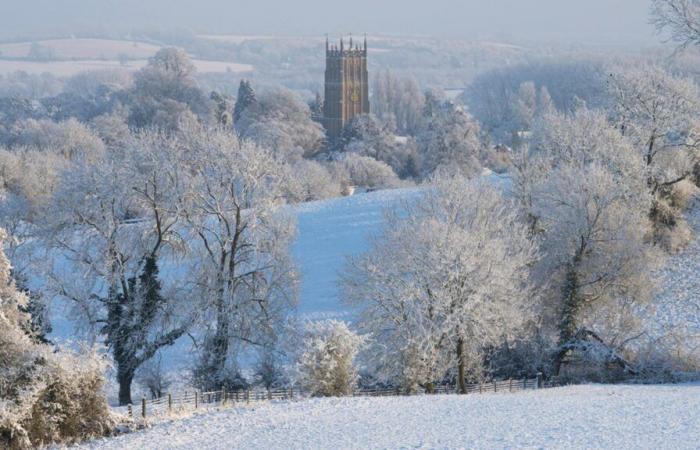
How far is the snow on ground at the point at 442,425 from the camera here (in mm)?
18656

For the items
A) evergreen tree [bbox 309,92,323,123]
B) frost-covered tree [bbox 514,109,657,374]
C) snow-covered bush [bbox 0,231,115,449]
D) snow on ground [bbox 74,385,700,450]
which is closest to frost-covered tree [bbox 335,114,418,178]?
evergreen tree [bbox 309,92,323,123]

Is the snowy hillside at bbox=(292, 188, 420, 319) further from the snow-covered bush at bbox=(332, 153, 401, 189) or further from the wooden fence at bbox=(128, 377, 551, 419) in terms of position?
the snow-covered bush at bbox=(332, 153, 401, 189)

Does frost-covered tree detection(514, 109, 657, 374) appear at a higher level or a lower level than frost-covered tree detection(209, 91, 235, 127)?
higher

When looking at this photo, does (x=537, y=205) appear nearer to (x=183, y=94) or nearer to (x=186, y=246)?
(x=186, y=246)

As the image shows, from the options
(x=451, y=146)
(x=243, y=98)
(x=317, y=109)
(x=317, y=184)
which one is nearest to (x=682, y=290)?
(x=317, y=184)

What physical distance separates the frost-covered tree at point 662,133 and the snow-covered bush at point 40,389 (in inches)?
Result: 1083

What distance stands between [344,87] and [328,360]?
116154mm

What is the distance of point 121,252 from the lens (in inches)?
1157

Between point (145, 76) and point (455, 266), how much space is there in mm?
93732

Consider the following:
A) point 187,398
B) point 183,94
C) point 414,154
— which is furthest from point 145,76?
point 187,398

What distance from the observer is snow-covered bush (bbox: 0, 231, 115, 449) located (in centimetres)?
1903

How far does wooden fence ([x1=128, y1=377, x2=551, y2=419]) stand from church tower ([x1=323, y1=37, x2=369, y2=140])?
10375 cm

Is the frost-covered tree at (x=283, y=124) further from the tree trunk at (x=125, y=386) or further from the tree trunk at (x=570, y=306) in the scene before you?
the tree trunk at (x=125, y=386)

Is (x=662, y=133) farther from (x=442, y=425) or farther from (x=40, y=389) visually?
(x=40, y=389)
